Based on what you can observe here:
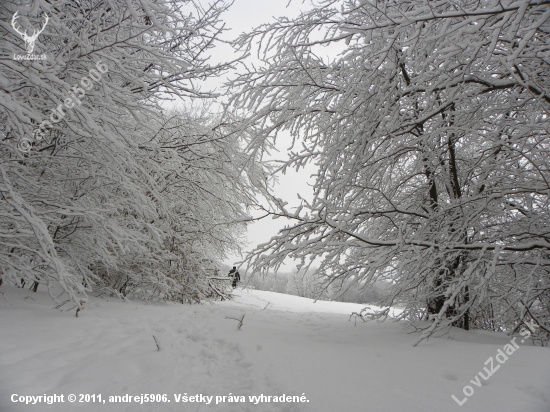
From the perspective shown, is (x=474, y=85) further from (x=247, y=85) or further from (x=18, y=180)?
(x=18, y=180)

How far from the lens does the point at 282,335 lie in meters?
3.62

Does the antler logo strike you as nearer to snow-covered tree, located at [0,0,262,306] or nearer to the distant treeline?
snow-covered tree, located at [0,0,262,306]

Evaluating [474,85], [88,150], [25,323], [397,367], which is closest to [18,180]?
[88,150]

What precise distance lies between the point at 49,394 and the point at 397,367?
2.63 metres

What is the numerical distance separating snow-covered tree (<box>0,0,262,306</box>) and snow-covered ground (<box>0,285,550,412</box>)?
471mm

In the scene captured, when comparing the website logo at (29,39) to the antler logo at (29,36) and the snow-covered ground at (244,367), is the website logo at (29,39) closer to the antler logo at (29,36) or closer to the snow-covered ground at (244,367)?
the antler logo at (29,36)

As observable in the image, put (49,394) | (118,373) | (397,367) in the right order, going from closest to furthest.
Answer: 1. (49,394)
2. (118,373)
3. (397,367)

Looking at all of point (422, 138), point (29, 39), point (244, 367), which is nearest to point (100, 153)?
point (29, 39)

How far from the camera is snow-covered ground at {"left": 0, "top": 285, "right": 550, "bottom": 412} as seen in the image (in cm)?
187

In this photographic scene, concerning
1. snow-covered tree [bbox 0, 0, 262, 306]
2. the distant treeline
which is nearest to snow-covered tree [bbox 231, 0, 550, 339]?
the distant treeline

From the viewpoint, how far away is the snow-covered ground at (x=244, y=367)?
1874 millimetres

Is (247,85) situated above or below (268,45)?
below

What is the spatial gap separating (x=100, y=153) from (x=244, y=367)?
107 inches

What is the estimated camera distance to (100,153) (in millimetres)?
3016
